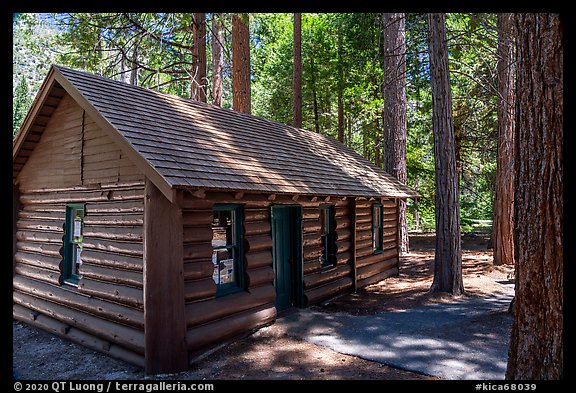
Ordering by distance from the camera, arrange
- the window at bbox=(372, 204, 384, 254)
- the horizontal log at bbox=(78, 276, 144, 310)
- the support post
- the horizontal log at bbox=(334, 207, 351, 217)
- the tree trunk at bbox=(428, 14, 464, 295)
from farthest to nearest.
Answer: the window at bbox=(372, 204, 384, 254) < the horizontal log at bbox=(334, 207, 351, 217) < the tree trunk at bbox=(428, 14, 464, 295) < the horizontal log at bbox=(78, 276, 144, 310) < the support post

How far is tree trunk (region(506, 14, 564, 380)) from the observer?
3594mm

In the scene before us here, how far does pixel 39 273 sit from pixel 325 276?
7.05m

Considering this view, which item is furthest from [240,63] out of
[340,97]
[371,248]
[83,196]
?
[340,97]

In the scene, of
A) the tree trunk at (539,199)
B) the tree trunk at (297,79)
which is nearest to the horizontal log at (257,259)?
the tree trunk at (539,199)

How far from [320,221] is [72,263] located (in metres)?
6.09

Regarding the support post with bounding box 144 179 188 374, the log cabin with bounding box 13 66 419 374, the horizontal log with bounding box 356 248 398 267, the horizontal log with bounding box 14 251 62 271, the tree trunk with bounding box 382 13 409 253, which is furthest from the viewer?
the tree trunk with bounding box 382 13 409 253

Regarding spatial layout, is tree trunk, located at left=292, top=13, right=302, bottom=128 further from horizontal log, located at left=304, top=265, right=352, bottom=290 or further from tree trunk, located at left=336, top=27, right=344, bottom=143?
horizontal log, located at left=304, top=265, right=352, bottom=290

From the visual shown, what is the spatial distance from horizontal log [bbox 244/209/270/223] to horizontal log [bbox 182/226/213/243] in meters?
1.05

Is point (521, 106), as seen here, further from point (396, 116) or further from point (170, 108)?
point (396, 116)

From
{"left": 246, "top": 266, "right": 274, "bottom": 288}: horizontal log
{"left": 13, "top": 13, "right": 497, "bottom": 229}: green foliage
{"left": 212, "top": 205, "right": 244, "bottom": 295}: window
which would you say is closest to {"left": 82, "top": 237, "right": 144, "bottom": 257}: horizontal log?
{"left": 212, "top": 205, "right": 244, "bottom": 295}: window

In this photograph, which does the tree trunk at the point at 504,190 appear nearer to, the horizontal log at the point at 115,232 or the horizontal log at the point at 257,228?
the horizontal log at the point at 257,228

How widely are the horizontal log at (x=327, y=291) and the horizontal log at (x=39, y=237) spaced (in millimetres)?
5921

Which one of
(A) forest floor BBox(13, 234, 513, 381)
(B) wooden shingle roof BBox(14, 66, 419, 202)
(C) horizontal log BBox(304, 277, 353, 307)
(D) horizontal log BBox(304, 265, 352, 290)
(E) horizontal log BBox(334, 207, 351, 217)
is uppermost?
(B) wooden shingle roof BBox(14, 66, 419, 202)

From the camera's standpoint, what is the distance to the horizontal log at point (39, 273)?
884 centimetres
